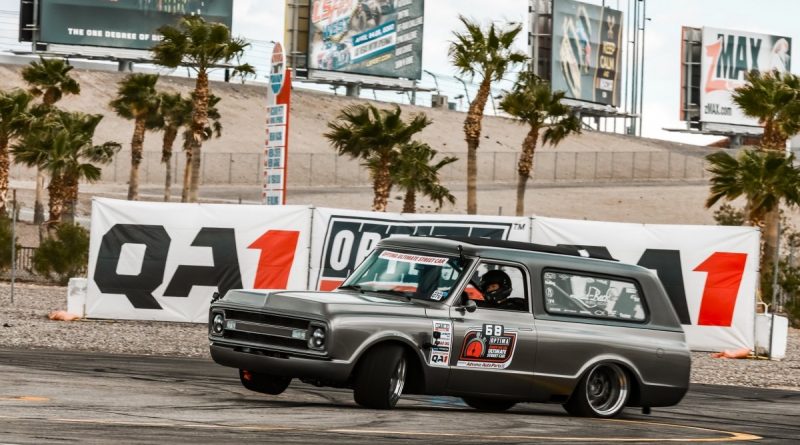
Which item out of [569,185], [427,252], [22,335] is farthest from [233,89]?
[427,252]

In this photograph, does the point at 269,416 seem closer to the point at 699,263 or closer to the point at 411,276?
the point at 411,276

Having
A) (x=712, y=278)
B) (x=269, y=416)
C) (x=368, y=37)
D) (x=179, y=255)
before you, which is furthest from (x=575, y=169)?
(x=269, y=416)

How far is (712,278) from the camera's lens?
2095 centimetres

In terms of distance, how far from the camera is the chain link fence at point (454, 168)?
3615 inches

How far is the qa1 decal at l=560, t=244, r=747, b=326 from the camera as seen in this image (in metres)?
20.9

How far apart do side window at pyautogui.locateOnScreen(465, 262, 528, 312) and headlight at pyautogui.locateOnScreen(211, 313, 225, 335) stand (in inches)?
84.3

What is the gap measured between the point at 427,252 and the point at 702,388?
6033 mm

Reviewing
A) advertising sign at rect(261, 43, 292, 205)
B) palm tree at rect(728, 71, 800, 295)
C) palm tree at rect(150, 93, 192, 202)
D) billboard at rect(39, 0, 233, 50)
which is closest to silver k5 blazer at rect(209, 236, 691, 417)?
advertising sign at rect(261, 43, 292, 205)

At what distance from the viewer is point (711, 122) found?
104m

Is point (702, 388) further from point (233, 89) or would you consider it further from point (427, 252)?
point (233, 89)

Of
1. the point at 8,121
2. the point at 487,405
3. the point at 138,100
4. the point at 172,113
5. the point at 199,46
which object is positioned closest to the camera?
the point at 487,405

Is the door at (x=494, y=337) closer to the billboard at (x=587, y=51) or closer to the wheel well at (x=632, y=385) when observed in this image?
the wheel well at (x=632, y=385)

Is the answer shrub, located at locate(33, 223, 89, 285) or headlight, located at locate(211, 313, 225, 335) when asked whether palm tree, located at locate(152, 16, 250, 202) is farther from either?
headlight, located at locate(211, 313, 225, 335)

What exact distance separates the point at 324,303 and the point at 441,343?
44.5 inches
